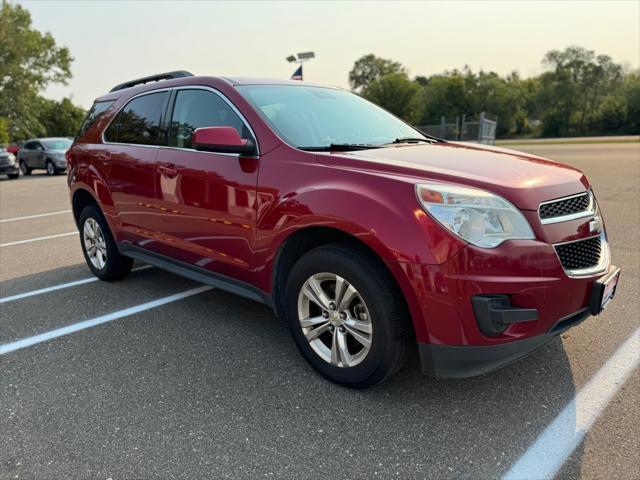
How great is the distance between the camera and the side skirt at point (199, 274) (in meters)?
3.33

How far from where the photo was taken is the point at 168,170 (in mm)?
3816

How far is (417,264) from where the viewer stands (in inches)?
93.7

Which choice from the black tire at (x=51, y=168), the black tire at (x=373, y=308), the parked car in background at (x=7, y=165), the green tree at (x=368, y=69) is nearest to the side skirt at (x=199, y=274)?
the black tire at (x=373, y=308)

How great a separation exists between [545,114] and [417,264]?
265ft

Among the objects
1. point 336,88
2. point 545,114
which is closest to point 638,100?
point 545,114

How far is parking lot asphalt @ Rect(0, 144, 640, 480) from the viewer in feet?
7.45

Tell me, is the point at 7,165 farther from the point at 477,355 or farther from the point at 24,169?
the point at 477,355

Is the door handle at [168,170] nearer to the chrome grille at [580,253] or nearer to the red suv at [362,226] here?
the red suv at [362,226]

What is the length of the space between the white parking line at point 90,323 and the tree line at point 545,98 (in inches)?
2586

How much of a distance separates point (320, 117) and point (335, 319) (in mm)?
1520

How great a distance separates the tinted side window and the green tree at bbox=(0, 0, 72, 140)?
45.7 metres

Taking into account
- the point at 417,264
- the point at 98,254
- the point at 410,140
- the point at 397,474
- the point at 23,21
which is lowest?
the point at 397,474

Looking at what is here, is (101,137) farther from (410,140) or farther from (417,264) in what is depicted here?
(417,264)

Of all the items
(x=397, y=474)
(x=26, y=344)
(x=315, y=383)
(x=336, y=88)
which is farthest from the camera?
(x=336, y=88)
